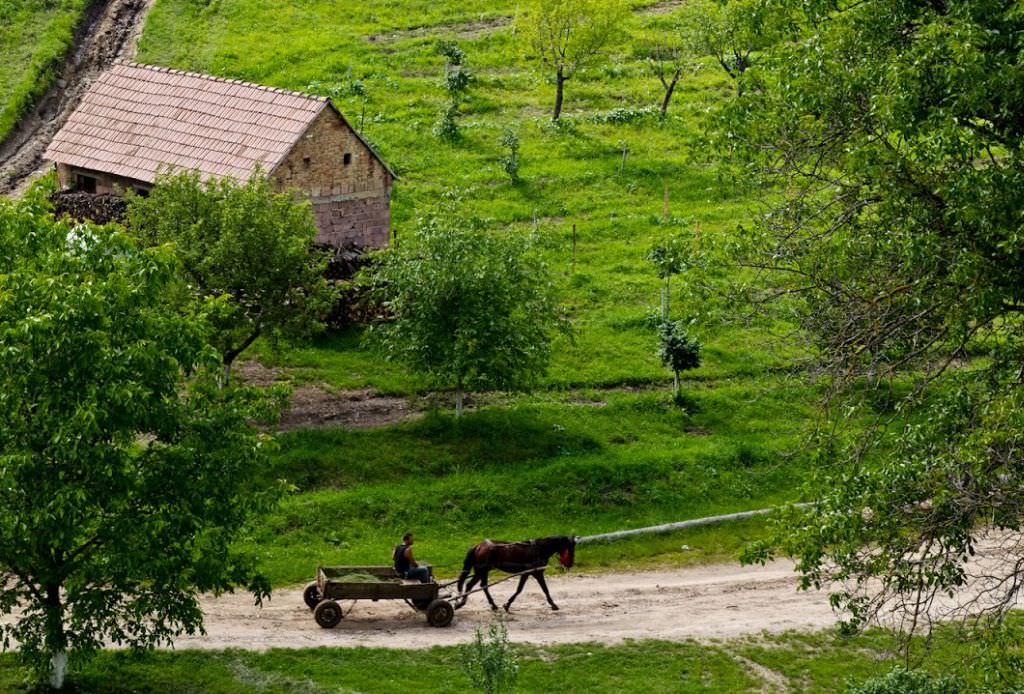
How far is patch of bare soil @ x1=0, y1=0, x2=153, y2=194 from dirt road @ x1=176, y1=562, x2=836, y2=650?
2699 cm

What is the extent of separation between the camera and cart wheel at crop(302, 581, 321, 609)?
30438mm

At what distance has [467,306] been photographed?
37.8 m

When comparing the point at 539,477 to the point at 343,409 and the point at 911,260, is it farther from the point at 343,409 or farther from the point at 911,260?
the point at 911,260

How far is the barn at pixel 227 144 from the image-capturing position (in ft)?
144

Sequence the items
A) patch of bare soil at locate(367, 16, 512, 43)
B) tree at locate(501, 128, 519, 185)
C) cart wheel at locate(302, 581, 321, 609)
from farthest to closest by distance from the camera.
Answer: patch of bare soil at locate(367, 16, 512, 43)
tree at locate(501, 128, 519, 185)
cart wheel at locate(302, 581, 321, 609)

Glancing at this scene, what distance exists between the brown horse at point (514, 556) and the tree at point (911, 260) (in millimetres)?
6592

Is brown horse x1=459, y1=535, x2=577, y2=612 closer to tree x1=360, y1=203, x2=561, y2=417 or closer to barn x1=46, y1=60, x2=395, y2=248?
tree x1=360, y1=203, x2=561, y2=417

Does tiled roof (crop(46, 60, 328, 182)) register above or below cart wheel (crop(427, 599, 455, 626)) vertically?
above

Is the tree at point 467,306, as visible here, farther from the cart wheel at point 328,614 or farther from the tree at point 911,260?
the tree at point 911,260

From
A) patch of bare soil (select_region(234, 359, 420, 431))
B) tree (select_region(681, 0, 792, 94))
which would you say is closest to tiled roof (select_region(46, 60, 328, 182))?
patch of bare soil (select_region(234, 359, 420, 431))

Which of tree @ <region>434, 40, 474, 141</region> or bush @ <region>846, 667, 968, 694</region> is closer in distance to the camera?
bush @ <region>846, 667, 968, 694</region>

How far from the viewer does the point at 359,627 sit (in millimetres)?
30125

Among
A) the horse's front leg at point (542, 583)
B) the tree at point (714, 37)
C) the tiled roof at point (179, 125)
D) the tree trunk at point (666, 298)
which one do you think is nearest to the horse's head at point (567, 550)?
the horse's front leg at point (542, 583)

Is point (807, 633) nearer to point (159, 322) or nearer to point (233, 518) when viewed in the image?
point (233, 518)
